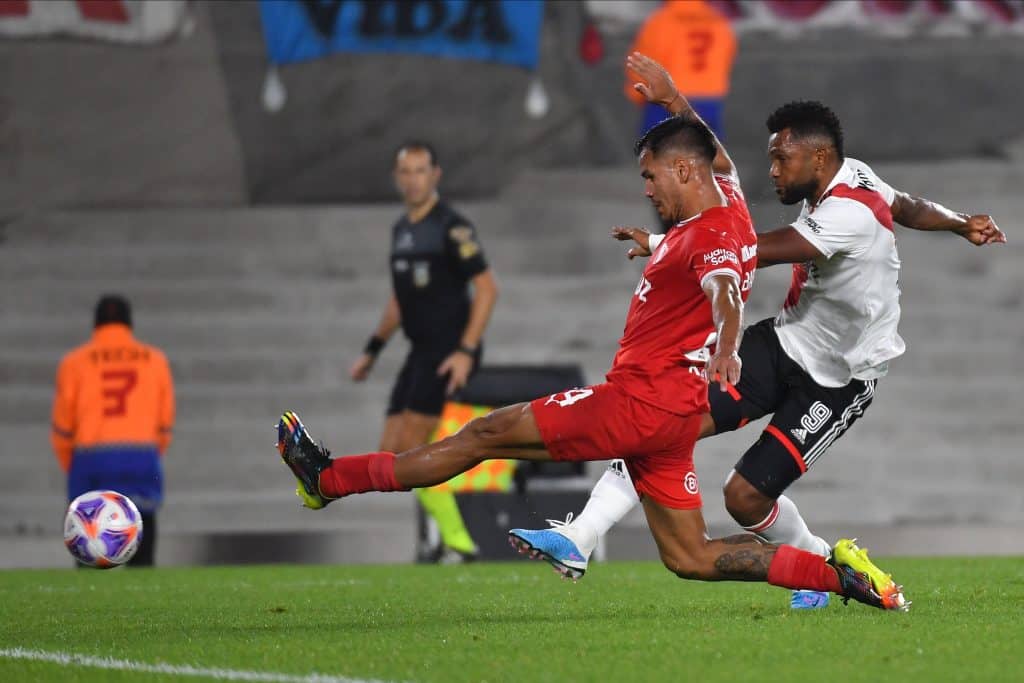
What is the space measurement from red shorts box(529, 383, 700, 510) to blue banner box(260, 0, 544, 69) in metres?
12.1

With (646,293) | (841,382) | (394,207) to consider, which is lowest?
(394,207)

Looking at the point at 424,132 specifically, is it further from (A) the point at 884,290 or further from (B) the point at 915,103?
(A) the point at 884,290

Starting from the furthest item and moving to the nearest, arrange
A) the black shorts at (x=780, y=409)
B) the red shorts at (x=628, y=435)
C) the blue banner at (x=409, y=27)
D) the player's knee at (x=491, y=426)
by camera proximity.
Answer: the blue banner at (x=409, y=27)
the black shorts at (x=780, y=409)
the player's knee at (x=491, y=426)
the red shorts at (x=628, y=435)

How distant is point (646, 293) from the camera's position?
20.5 feet

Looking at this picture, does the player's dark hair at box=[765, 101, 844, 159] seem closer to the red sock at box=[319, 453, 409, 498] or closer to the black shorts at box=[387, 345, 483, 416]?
the red sock at box=[319, 453, 409, 498]


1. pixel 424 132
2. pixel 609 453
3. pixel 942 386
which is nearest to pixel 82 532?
pixel 609 453

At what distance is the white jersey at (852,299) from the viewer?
718 centimetres

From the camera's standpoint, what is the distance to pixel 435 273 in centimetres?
1112

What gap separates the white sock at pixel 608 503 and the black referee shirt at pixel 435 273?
4017mm

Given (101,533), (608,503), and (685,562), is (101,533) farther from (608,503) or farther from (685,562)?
(685,562)

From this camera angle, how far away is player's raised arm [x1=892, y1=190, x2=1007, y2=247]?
743 cm

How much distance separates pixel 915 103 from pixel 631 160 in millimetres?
3266

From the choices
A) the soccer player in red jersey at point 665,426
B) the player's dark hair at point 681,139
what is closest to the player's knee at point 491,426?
the soccer player in red jersey at point 665,426

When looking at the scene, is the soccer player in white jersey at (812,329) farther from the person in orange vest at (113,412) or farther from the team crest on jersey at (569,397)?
the person in orange vest at (113,412)
